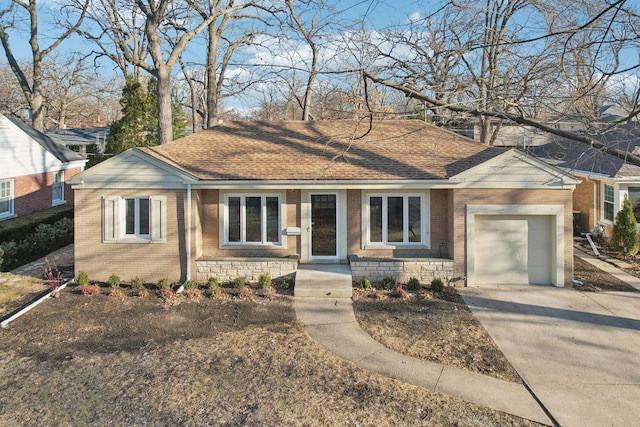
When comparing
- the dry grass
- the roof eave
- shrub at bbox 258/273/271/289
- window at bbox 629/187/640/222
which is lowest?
the dry grass

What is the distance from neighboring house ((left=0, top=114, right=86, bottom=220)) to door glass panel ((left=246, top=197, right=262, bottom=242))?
866 centimetres

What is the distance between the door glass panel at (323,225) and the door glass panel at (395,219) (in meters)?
1.54

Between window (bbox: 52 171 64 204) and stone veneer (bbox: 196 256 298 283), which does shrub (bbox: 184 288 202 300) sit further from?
window (bbox: 52 171 64 204)

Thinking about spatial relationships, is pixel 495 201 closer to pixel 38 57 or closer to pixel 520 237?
pixel 520 237

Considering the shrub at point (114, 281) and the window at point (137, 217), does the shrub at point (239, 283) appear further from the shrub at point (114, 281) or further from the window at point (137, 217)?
the shrub at point (114, 281)

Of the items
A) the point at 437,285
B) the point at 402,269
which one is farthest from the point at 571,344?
the point at 402,269

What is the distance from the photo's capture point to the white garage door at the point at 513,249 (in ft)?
38.9

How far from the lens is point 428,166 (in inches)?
497

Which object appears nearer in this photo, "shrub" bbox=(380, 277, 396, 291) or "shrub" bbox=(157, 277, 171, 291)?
"shrub" bbox=(157, 277, 171, 291)

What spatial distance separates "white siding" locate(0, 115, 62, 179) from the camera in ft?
58.4

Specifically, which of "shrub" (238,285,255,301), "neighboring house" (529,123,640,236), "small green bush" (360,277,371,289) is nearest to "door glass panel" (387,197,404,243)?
"small green bush" (360,277,371,289)

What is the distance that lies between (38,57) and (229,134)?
18365 millimetres

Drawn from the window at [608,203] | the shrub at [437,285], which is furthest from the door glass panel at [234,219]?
the window at [608,203]

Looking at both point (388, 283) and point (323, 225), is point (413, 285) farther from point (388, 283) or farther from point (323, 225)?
point (323, 225)
